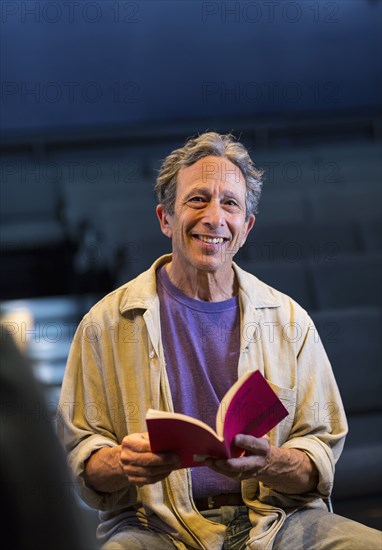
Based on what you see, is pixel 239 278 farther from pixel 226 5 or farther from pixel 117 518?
pixel 226 5

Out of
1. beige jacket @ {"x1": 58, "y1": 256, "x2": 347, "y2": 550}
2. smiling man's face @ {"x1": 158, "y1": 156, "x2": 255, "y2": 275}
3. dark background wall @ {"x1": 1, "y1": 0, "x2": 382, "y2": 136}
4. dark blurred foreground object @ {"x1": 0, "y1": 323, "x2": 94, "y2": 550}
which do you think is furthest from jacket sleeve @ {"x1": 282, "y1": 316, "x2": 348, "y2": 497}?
dark background wall @ {"x1": 1, "y1": 0, "x2": 382, "y2": 136}

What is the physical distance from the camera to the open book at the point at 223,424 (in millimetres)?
1269

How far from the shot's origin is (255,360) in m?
1.64

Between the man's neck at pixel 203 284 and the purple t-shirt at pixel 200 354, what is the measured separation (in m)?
0.01

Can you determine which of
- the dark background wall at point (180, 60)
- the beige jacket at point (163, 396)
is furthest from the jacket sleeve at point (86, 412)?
the dark background wall at point (180, 60)

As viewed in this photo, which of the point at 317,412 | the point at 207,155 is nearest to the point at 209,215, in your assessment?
the point at 207,155

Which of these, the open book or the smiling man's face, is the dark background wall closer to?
the smiling man's face

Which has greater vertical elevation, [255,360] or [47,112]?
[47,112]

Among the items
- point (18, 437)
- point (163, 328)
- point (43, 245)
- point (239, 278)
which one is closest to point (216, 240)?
point (239, 278)

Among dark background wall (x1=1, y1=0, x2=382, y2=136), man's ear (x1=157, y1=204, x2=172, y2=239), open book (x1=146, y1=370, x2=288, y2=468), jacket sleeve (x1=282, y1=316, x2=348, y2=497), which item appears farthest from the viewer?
dark background wall (x1=1, y1=0, x2=382, y2=136)

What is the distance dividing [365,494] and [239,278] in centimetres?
107

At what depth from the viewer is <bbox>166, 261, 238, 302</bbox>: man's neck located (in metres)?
1.70

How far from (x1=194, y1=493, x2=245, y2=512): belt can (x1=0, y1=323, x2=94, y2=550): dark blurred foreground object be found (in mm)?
986

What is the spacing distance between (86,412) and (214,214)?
0.48 m
